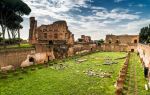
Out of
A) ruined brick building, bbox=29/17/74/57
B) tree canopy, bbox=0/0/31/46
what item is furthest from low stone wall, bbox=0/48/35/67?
ruined brick building, bbox=29/17/74/57

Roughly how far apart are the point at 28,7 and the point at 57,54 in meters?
11.1

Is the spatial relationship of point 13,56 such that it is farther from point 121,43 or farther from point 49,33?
point 121,43

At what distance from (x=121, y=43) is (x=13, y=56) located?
46.4m

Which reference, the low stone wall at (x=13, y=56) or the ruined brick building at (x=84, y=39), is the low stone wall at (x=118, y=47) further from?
the low stone wall at (x=13, y=56)

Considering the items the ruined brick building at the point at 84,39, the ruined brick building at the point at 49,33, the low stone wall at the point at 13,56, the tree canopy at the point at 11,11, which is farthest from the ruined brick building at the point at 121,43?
the low stone wall at the point at 13,56

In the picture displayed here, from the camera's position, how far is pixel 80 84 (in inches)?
570

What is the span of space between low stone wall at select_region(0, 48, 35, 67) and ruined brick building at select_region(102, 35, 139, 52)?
34357 mm

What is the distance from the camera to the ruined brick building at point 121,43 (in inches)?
2233

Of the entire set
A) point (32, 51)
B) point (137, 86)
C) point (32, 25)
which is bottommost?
point (137, 86)

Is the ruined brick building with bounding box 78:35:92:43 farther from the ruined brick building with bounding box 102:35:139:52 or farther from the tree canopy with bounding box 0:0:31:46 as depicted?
the tree canopy with bounding box 0:0:31:46

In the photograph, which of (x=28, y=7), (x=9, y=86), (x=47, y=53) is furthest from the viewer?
(x=28, y=7)

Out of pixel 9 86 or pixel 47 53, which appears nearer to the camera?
pixel 9 86

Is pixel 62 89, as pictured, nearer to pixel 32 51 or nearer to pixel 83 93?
pixel 83 93

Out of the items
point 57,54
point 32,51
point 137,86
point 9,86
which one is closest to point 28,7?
point 57,54
